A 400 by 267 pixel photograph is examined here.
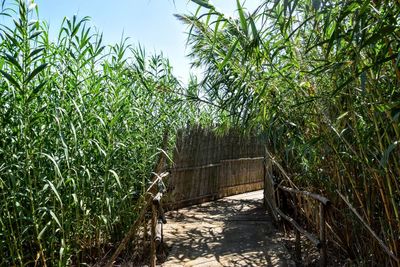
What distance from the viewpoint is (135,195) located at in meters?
3.28

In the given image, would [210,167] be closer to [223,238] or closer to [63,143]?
[223,238]

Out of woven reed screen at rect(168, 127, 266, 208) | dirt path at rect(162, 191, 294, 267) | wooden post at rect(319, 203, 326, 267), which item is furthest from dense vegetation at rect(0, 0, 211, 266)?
woven reed screen at rect(168, 127, 266, 208)

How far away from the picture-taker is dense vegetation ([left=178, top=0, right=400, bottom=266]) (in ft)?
4.78

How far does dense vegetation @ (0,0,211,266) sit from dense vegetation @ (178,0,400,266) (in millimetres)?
770

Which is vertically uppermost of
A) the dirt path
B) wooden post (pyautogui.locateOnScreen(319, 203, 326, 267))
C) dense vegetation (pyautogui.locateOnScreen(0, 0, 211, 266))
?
dense vegetation (pyautogui.locateOnScreen(0, 0, 211, 266))

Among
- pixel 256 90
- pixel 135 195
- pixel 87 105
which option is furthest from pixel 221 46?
pixel 135 195

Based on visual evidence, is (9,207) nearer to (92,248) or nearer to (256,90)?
(92,248)

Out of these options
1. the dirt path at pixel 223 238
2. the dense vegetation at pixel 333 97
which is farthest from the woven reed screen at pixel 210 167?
the dense vegetation at pixel 333 97

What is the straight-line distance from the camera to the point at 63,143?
1.85m

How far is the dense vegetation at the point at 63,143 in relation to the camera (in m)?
1.86

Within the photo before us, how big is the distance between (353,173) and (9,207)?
6.78ft

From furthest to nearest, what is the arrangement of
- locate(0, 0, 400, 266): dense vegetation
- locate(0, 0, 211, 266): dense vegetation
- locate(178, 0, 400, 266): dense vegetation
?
locate(0, 0, 211, 266): dense vegetation → locate(0, 0, 400, 266): dense vegetation → locate(178, 0, 400, 266): dense vegetation

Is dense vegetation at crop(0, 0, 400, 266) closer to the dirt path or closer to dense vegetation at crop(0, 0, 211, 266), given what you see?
dense vegetation at crop(0, 0, 211, 266)

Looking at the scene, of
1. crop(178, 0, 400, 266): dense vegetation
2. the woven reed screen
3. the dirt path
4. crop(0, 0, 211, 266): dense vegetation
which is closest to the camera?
crop(178, 0, 400, 266): dense vegetation
